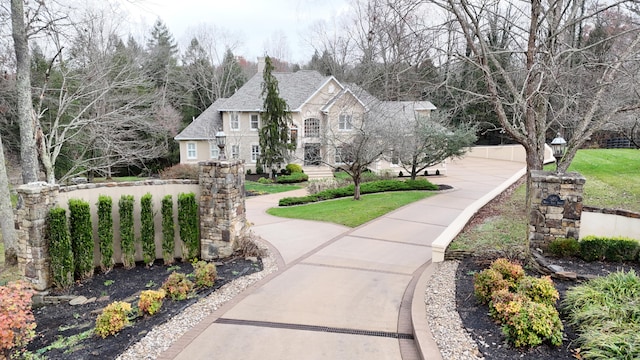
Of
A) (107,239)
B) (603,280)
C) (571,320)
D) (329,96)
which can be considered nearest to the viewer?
(571,320)

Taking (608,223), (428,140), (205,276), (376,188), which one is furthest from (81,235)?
(428,140)

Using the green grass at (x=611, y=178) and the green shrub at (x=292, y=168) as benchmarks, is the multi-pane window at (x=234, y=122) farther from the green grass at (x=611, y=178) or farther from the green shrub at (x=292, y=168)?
the green grass at (x=611, y=178)

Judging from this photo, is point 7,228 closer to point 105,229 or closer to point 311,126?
point 105,229

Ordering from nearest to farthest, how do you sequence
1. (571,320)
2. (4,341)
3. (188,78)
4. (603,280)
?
(4,341), (571,320), (603,280), (188,78)

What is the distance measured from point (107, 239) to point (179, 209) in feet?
4.89

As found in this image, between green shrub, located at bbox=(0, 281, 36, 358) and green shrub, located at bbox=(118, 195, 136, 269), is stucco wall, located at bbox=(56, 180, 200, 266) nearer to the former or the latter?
green shrub, located at bbox=(118, 195, 136, 269)

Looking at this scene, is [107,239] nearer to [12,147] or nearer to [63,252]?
[63,252]

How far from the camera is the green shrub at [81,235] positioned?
750cm

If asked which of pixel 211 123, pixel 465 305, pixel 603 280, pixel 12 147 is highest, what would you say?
pixel 211 123

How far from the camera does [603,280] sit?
17.8 ft

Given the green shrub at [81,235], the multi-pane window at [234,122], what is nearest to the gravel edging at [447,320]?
the green shrub at [81,235]

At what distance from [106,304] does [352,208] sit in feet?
30.1

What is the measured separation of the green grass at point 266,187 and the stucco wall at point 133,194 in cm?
1161

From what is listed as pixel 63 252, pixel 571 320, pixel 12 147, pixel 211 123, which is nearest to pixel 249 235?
pixel 63 252
